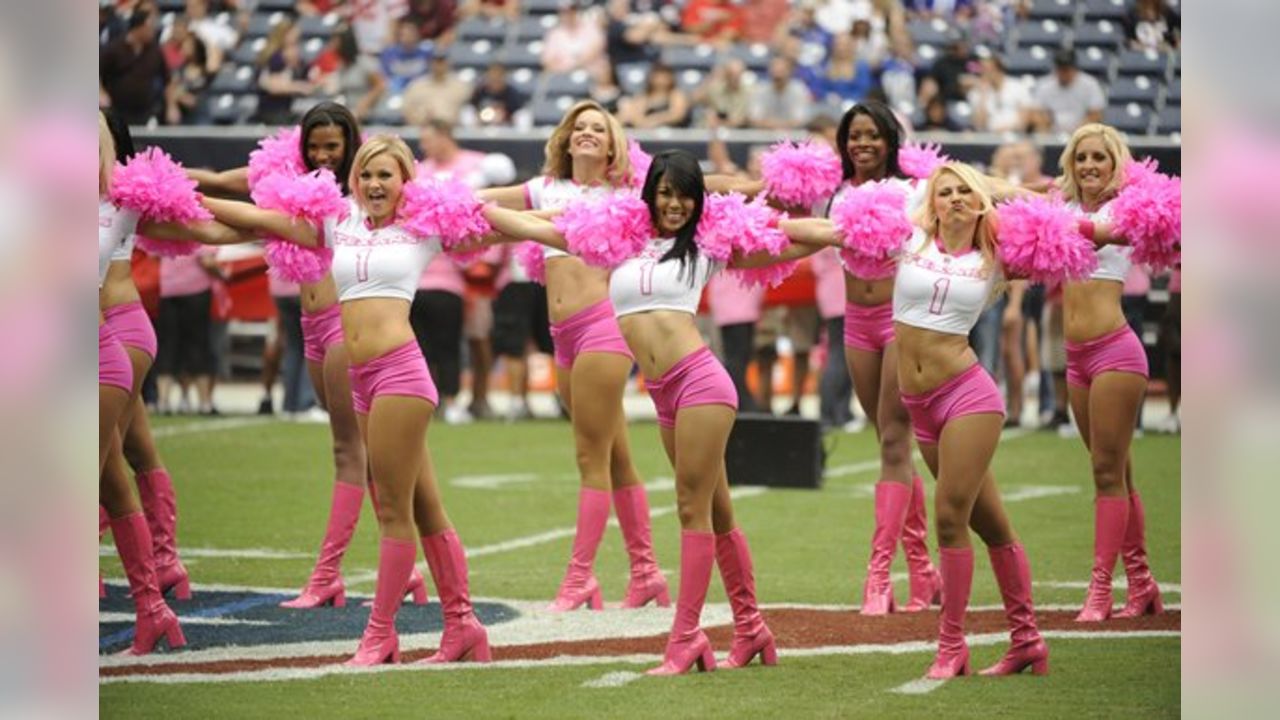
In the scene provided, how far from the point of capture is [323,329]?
847 centimetres

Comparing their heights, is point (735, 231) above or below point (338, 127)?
below

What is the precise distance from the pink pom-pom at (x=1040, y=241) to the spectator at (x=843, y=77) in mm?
11174

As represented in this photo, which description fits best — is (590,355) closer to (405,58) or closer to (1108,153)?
(1108,153)

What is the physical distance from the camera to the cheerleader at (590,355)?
8.32 meters

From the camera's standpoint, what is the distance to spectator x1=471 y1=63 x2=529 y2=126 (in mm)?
18469

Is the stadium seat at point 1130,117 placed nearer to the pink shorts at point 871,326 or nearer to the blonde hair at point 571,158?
the pink shorts at point 871,326

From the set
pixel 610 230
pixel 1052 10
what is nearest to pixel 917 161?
pixel 610 230

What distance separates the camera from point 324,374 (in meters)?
8.45

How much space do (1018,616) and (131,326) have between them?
3.24 meters

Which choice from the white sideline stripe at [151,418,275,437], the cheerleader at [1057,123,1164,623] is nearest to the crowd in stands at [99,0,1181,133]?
the white sideline stripe at [151,418,275,437]
